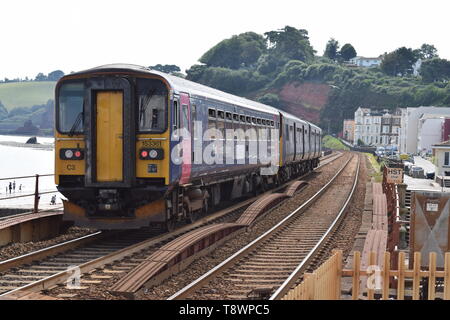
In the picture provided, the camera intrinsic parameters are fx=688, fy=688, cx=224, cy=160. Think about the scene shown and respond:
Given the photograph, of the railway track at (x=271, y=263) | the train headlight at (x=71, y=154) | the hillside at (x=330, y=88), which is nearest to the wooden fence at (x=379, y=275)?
the railway track at (x=271, y=263)

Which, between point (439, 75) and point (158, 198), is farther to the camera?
point (439, 75)

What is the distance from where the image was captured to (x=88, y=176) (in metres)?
13.5

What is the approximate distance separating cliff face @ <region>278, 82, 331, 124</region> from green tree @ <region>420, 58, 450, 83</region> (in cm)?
2725

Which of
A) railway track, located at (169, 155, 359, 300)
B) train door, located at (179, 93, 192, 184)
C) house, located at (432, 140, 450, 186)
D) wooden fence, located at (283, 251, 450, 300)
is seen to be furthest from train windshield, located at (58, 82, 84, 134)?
house, located at (432, 140, 450, 186)

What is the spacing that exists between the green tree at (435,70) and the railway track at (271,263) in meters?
170

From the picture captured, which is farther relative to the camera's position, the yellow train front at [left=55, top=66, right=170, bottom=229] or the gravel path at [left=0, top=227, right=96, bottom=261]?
the yellow train front at [left=55, top=66, right=170, bottom=229]

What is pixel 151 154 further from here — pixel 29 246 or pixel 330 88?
pixel 330 88

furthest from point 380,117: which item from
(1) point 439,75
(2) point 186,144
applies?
(2) point 186,144

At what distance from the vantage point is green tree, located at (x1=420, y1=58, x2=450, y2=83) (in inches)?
7101

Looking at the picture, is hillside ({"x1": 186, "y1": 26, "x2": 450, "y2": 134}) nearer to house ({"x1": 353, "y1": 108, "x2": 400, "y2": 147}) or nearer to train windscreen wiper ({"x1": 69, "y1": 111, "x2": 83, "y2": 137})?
house ({"x1": 353, "y1": 108, "x2": 400, "y2": 147})

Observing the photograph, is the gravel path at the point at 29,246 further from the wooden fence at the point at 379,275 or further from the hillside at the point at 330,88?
the hillside at the point at 330,88

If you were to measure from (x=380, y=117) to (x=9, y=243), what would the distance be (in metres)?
Answer: 130
